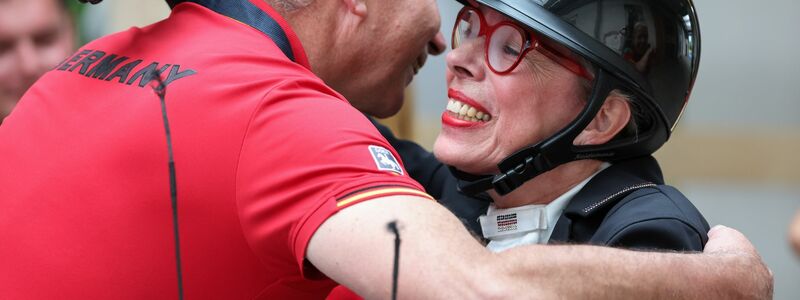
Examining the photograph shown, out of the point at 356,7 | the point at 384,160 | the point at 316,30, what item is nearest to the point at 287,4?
the point at 316,30

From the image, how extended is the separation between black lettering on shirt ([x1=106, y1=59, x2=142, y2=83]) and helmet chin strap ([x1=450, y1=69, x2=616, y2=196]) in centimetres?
93

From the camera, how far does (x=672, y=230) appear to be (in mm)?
2557

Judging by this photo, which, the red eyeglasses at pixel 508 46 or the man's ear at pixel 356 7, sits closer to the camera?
the red eyeglasses at pixel 508 46

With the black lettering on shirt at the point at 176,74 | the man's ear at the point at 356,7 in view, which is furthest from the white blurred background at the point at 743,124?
the black lettering on shirt at the point at 176,74

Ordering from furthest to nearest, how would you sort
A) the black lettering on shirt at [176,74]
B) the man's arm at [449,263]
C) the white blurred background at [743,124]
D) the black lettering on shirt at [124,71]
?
the white blurred background at [743,124] → the black lettering on shirt at [124,71] → the black lettering on shirt at [176,74] → the man's arm at [449,263]

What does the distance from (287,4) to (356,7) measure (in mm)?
235

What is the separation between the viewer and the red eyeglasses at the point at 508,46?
2.84 m

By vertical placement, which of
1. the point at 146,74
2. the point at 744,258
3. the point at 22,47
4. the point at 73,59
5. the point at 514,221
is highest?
the point at 146,74

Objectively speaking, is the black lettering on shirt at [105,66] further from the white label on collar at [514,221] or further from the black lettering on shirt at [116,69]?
the white label on collar at [514,221]

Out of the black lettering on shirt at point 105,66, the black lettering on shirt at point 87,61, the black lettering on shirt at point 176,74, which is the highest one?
the black lettering on shirt at point 176,74

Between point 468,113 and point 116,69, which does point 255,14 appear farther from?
point 468,113

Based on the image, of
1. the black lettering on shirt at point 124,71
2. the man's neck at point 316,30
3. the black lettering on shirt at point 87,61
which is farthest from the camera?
the man's neck at point 316,30

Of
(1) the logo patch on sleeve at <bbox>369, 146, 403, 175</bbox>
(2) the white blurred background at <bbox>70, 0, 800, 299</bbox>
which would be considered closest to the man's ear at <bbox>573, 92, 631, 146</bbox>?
(1) the logo patch on sleeve at <bbox>369, 146, 403, 175</bbox>

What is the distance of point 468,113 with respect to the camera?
2955mm
